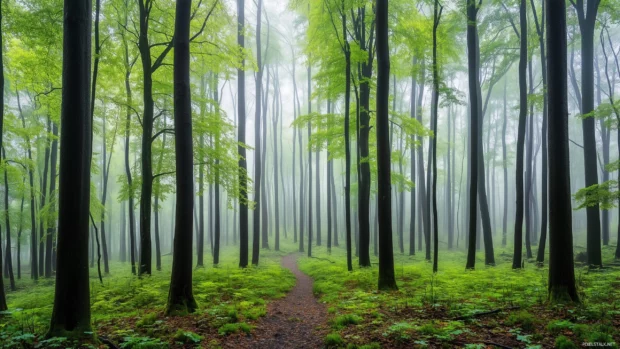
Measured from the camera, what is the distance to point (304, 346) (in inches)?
192

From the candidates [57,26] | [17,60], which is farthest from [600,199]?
[17,60]

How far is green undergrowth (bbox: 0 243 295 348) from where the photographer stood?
463cm

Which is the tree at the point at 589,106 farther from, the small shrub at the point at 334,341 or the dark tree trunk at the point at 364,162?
the small shrub at the point at 334,341

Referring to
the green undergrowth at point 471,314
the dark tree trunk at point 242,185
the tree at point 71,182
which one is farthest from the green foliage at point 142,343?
the dark tree trunk at point 242,185

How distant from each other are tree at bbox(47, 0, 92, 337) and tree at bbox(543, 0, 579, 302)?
7.92 meters

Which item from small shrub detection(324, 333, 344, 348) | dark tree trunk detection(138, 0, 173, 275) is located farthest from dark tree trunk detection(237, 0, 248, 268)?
small shrub detection(324, 333, 344, 348)

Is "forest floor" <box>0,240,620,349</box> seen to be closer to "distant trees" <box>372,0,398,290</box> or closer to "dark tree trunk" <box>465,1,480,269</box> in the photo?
"distant trees" <box>372,0,398,290</box>

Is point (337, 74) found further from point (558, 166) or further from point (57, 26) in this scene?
point (57, 26)

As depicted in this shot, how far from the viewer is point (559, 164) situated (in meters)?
5.70

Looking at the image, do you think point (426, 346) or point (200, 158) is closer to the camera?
point (426, 346)

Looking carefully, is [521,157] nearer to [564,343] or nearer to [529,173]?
[529,173]

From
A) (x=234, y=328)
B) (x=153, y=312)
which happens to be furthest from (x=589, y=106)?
(x=153, y=312)

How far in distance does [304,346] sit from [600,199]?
8.32 m

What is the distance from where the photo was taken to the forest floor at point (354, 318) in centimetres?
429
